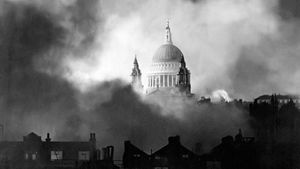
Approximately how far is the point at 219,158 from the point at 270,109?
1949 cm

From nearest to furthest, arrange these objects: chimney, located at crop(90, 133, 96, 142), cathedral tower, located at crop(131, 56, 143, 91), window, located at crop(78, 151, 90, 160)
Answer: window, located at crop(78, 151, 90, 160) < chimney, located at crop(90, 133, 96, 142) < cathedral tower, located at crop(131, 56, 143, 91)

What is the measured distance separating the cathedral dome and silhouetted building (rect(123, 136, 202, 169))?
71.8 m

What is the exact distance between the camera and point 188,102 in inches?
3962

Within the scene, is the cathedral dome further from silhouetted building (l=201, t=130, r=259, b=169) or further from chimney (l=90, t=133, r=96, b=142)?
silhouetted building (l=201, t=130, r=259, b=169)

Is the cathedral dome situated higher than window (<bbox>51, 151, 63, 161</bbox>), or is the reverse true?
the cathedral dome

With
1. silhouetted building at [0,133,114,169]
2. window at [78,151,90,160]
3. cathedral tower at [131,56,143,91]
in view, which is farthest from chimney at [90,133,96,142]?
cathedral tower at [131,56,143,91]

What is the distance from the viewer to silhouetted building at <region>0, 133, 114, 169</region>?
64.3 metres

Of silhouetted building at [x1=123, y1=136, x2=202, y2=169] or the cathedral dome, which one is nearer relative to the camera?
silhouetted building at [x1=123, y1=136, x2=202, y2=169]

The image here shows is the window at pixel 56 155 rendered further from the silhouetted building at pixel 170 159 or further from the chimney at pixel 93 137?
the silhouetted building at pixel 170 159

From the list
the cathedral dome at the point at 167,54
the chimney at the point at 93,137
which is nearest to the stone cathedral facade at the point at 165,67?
the cathedral dome at the point at 167,54

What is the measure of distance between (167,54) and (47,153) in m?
71.2

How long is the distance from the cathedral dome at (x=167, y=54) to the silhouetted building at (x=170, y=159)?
71.8m

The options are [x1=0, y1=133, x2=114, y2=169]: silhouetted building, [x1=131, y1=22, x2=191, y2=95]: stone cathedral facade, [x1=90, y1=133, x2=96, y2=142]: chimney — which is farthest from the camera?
[x1=131, y1=22, x2=191, y2=95]: stone cathedral facade

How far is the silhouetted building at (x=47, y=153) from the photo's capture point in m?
64.3
